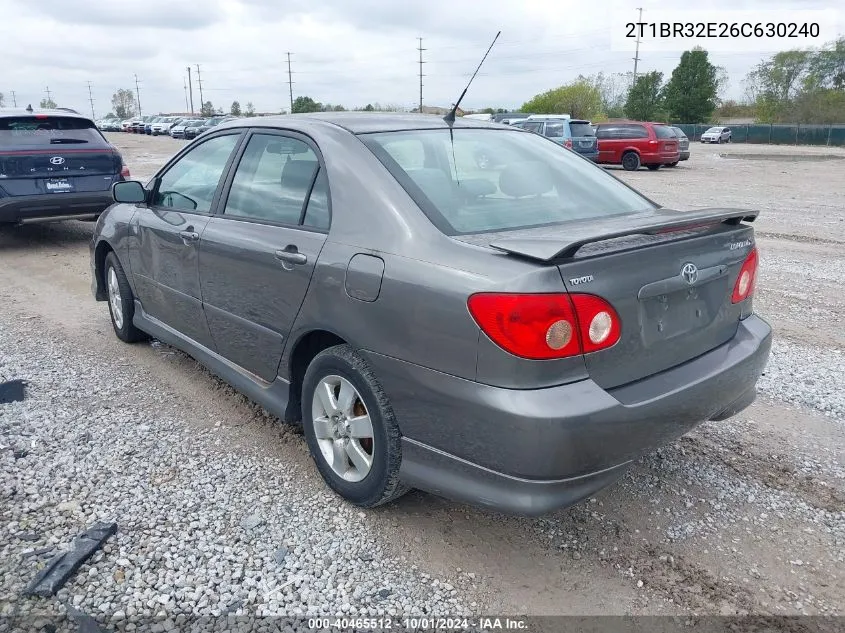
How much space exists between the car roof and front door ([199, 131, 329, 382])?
105 millimetres

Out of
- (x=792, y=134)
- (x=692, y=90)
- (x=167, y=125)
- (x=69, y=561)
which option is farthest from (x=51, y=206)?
(x=692, y=90)

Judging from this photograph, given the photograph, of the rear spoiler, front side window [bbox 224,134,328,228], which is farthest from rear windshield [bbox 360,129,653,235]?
front side window [bbox 224,134,328,228]

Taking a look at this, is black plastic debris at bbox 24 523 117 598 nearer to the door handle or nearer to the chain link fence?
the door handle

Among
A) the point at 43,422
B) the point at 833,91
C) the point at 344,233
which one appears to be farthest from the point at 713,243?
the point at 833,91

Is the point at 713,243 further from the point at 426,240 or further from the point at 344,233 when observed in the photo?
the point at 344,233

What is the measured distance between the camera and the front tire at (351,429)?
A: 9.15 ft

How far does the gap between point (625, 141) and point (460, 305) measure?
22627 mm

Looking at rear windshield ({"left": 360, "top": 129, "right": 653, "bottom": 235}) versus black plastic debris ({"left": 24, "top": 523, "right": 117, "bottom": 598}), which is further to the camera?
rear windshield ({"left": 360, "top": 129, "right": 653, "bottom": 235})

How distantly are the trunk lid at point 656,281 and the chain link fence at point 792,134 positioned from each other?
5285 centimetres

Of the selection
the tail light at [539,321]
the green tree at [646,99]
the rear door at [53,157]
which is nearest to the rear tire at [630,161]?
the rear door at [53,157]

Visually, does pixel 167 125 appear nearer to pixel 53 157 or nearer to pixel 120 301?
pixel 53 157

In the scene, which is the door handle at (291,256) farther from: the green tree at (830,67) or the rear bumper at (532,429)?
the green tree at (830,67)

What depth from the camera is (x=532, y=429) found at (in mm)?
2279

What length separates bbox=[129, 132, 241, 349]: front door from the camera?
13.0 ft
